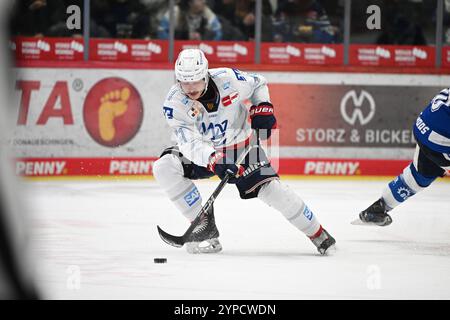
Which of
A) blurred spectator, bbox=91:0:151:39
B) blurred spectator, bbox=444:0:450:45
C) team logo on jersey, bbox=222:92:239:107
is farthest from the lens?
blurred spectator, bbox=444:0:450:45

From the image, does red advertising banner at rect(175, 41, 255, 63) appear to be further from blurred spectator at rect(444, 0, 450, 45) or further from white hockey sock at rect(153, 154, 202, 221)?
white hockey sock at rect(153, 154, 202, 221)

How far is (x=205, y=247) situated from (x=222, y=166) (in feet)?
1.73

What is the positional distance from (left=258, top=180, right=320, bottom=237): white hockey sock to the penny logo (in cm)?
388

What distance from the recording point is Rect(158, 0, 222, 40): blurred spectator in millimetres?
8031

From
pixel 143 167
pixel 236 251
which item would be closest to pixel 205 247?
pixel 236 251

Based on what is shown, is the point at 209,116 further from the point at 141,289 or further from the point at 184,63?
the point at 141,289

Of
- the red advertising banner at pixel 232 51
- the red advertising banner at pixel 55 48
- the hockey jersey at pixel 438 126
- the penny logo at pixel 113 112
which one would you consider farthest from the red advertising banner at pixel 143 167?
the hockey jersey at pixel 438 126

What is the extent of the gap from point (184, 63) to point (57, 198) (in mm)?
2777

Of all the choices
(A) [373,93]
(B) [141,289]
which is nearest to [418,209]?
(A) [373,93]

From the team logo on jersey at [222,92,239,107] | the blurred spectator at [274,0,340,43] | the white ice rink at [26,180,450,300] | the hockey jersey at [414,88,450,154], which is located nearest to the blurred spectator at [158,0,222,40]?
the blurred spectator at [274,0,340,43]

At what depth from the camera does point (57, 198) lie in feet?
20.9

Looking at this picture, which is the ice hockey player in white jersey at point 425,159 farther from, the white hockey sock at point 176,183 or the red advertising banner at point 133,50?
the red advertising banner at point 133,50
